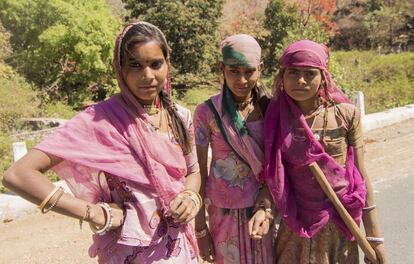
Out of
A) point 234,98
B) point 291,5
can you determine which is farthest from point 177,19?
point 234,98

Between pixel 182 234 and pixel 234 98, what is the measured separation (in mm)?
728

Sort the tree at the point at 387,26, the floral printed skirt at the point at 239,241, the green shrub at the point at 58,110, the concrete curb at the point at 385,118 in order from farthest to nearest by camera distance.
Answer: the tree at the point at 387,26 < the green shrub at the point at 58,110 < the concrete curb at the point at 385,118 < the floral printed skirt at the point at 239,241

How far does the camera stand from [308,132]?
6.57 feet

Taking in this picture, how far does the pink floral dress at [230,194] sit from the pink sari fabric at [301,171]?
12 centimetres

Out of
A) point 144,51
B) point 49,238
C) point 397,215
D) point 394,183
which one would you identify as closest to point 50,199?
point 144,51

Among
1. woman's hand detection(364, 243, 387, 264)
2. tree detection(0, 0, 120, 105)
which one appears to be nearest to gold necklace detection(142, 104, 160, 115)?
woman's hand detection(364, 243, 387, 264)

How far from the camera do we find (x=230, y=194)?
2.18 metres

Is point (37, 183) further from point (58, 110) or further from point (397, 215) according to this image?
point (58, 110)

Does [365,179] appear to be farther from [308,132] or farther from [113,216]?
[113,216]

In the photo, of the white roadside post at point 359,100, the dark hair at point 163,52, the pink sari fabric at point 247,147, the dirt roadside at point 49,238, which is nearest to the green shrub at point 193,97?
the white roadside post at point 359,100

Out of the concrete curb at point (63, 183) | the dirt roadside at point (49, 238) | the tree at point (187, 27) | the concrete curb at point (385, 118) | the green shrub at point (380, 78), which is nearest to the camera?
the dirt roadside at point (49, 238)

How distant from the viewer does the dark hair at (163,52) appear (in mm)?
1656

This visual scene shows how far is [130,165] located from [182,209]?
26 centimetres

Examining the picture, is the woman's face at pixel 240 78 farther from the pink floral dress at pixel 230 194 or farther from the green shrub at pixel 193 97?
the green shrub at pixel 193 97
